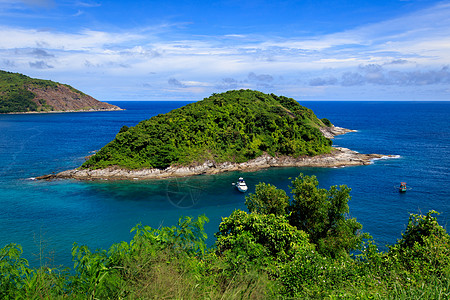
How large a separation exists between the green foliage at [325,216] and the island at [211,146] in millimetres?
33741

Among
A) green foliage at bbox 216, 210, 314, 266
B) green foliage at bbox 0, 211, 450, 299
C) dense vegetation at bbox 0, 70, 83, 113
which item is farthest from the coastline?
dense vegetation at bbox 0, 70, 83, 113

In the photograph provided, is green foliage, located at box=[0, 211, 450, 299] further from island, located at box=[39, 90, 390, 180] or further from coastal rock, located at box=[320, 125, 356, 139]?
coastal rock, located at box=[320, 125, 356, 139]

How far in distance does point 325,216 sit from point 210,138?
41.1 meters

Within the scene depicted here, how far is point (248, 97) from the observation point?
82.1 meters

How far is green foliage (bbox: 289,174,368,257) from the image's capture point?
20.6 m

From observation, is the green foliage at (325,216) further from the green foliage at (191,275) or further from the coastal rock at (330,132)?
the coastal rock at (330,132)

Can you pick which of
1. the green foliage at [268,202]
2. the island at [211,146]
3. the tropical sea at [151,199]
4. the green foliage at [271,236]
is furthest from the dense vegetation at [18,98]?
the green foliage at [271,236]

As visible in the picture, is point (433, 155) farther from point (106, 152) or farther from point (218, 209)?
point (106, 152)

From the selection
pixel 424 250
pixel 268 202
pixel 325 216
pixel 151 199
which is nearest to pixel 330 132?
pixel 151 199

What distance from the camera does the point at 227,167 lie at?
5703cm

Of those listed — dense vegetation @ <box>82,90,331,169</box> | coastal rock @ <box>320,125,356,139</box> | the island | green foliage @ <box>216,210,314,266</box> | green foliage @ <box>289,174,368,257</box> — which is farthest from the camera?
coastal rock @ <box>320,125,356,139</box>

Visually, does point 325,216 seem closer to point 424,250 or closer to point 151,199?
point 424,250

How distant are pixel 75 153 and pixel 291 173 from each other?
165 ft

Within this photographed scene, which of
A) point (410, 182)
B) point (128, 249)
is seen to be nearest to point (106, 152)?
point (128, 249)
